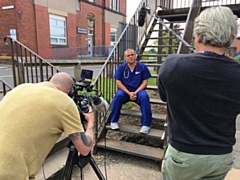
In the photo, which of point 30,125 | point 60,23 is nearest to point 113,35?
point 60,23

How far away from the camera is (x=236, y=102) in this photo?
3.13 feet

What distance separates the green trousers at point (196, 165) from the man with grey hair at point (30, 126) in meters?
0.57

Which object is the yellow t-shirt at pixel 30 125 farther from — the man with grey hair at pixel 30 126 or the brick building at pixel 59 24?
the brick building at pixel 59 24

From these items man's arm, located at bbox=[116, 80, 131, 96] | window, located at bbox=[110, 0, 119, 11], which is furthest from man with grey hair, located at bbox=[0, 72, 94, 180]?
window, located at bbox=[110, 0, 119, 11]

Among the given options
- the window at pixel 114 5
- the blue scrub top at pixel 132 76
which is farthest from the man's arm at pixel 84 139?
the window at pixel 114 5

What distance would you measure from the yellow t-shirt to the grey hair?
80 cm

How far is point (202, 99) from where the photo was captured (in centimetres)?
95

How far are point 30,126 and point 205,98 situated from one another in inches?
35.4

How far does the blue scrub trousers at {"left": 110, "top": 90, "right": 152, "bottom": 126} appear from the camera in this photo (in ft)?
8.86

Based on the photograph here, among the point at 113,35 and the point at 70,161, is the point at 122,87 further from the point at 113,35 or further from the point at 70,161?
the point at 113,35

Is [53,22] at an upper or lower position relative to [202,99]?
upper

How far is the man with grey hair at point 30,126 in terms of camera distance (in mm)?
1074

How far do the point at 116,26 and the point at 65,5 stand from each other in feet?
21.1

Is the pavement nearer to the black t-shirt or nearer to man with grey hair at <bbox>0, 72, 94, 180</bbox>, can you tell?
man with grey hair at <bbox>0, 72, 94, 180</bbox>
